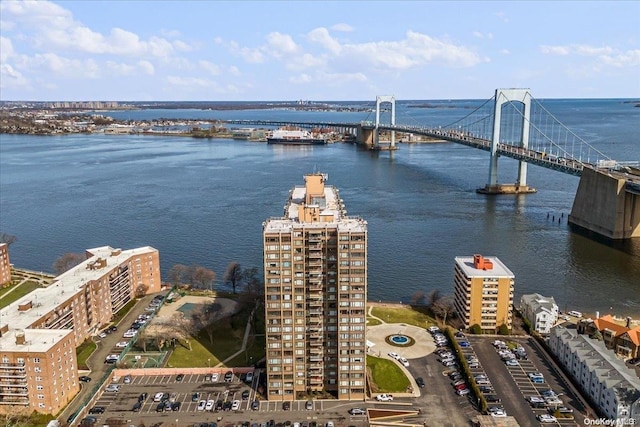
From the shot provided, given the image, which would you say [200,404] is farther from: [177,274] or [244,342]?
[177,274]

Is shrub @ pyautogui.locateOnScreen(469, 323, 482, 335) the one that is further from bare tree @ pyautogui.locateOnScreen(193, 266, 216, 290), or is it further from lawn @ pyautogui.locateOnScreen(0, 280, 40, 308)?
lawn @ pyautogui.locateOnScreen(0, 280, 40, 308)

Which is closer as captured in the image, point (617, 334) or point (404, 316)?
point (617, 334)

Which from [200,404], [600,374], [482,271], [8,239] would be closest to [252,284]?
[200,404]

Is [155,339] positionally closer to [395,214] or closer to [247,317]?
[247,317]

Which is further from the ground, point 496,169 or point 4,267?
point 496,169

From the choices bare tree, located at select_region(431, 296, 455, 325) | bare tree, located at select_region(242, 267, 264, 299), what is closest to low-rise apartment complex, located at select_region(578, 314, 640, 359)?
bare tree, located at select_region(431, 296, 455, 325)
